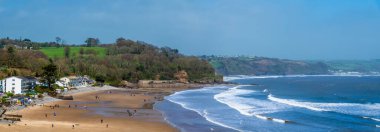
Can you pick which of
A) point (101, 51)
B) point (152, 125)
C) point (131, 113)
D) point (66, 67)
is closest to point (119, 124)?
Result: point (152, 125)

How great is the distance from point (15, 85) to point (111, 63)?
67.2 metres

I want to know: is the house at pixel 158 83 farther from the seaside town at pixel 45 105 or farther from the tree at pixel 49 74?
the tree at pixel 49 74

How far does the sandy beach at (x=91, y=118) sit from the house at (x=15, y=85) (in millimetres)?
11093

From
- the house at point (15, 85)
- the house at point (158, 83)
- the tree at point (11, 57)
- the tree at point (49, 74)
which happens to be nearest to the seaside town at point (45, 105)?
the house at point (15, 85)

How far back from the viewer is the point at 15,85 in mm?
81500

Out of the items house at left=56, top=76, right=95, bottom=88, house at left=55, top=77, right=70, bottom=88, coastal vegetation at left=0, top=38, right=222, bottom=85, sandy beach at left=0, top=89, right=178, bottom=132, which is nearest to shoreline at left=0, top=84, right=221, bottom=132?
sandy beach at left=0, top=89, right=178, bottom=132

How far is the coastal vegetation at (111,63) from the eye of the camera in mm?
113844

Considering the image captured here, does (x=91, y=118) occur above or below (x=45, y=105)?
below

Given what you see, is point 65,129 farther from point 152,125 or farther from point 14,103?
point 14,103

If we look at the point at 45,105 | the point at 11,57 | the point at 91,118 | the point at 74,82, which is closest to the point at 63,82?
the point at 74,82

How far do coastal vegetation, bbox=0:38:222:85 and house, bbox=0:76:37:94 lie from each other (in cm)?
2066

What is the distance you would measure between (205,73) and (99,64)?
114 feet

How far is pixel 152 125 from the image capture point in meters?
48.8

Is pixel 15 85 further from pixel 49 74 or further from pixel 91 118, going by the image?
pixel 91 118
